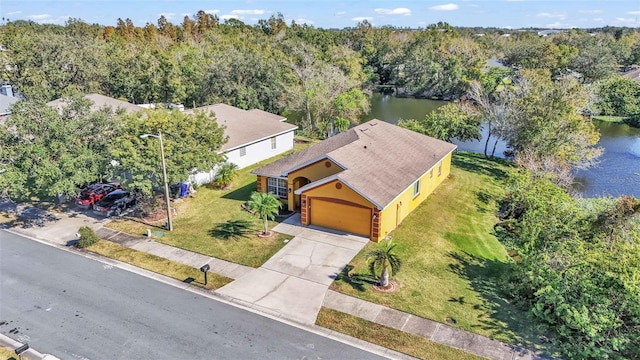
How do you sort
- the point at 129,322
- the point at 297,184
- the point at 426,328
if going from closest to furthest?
the point at 426,328 → the point at 129,322 → the point at 297,184

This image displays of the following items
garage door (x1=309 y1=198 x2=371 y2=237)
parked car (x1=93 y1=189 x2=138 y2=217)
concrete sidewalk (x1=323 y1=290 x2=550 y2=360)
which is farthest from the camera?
parked car (x1=93 y1=189 x2=138 y2=217)

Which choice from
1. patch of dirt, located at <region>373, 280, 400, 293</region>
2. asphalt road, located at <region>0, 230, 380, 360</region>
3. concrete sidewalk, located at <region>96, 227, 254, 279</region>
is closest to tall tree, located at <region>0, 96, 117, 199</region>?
concrete sidewalk, located at <region>96, 227, 254, 279</region>

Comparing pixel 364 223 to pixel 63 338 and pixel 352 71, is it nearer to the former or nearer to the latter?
pixel 63 338

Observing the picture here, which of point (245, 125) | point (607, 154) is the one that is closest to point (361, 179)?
point (245, 125)

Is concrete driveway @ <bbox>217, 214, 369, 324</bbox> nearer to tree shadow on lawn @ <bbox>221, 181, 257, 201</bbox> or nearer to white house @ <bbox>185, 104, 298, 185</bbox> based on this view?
tree shadow on lawn @ <bbox>221, 181, 257, 201</bbox>

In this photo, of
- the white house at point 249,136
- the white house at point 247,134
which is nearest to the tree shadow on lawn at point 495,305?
the white house at point 247,134

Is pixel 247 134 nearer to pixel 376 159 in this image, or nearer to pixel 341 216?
pixel 376 159
